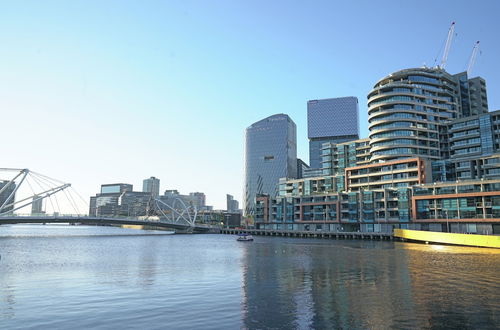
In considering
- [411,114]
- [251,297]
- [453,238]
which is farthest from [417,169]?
[251,297]

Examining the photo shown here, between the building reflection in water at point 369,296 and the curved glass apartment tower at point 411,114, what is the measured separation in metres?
117

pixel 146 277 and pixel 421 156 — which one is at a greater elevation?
pixel 421 156

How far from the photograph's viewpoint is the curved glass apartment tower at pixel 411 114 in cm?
16912

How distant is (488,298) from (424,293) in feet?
17.5

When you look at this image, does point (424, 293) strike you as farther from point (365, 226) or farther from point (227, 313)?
point (365, 226)

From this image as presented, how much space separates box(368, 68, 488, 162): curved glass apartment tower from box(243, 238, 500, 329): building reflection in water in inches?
4610

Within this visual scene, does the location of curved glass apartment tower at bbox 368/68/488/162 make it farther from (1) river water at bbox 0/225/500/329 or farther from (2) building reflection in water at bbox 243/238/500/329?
(1) river water at bbox 0/225/500/329

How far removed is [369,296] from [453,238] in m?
87.5

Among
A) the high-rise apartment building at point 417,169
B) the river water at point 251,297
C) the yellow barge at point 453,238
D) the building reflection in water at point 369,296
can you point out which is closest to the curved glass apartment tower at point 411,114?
the high-rise apartment building at point 417,169

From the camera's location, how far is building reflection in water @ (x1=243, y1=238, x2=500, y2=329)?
27875 mm

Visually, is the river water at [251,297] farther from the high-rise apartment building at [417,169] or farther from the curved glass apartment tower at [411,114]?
the curved glass apartment tower at [411,114]

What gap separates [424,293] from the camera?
38094mm

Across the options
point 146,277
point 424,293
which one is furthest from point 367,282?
point 146,277

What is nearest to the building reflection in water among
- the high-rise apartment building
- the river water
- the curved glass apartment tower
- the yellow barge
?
the river water
